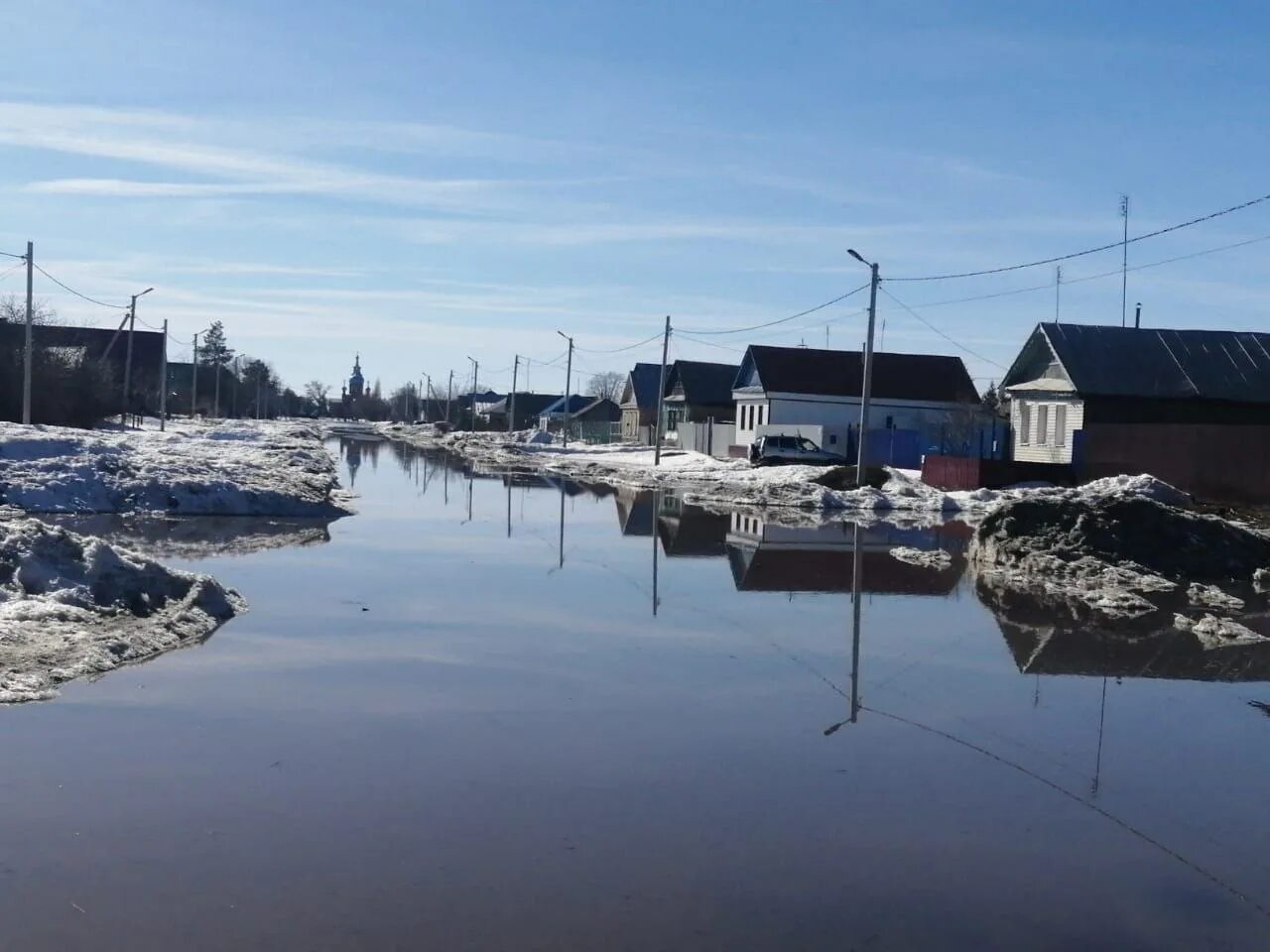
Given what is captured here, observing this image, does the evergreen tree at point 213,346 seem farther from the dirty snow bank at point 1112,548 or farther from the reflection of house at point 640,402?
the dirty snow bank at point 1112,548

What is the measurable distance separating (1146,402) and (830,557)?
90.1ft

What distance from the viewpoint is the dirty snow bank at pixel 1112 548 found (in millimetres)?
20047

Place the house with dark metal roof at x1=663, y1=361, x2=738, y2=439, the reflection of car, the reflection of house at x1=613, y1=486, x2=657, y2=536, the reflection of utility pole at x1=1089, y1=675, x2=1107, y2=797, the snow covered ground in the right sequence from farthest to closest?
the house with dark metal roof at x1=663, y1=361, x2=738, y2=439 < the reflection of car < the snow covered ground < the reflection of house at x1=613, y1=486, x2=657, y2=536 < the reflection of utility pole at x1=1089, y1=675, x2=1107, y2=797

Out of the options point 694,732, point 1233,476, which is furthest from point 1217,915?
point 1233,476

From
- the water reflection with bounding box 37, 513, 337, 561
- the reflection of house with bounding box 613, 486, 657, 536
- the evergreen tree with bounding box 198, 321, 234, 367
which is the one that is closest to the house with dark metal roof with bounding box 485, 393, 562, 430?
the evergreen tree with bounding box 198, 321, 234, 367

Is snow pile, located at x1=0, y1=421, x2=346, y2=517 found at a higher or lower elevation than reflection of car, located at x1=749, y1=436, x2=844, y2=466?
lower

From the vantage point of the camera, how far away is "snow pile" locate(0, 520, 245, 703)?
10336mm

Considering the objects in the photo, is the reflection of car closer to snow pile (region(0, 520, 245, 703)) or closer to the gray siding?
the gray siding

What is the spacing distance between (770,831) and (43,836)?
351 cm

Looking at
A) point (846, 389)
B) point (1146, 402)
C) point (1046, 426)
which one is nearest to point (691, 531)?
point (1146, 402)

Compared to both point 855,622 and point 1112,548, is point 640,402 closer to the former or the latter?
point 1112,548

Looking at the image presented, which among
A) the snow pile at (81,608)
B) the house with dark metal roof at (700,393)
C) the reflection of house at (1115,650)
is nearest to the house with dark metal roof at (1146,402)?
the reflection of house at (1115,650)

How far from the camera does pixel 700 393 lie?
295 ft

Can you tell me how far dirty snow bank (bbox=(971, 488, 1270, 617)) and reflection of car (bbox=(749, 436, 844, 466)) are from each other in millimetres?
37793
